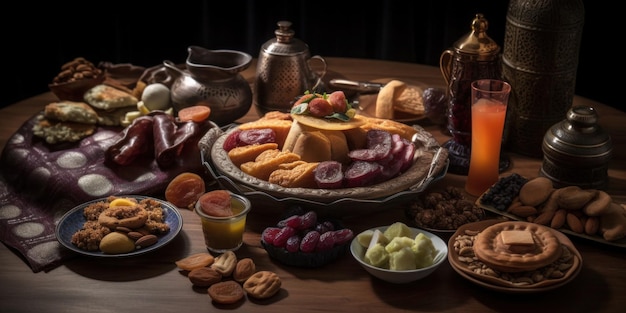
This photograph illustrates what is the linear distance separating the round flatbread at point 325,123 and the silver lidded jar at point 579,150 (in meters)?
0.53

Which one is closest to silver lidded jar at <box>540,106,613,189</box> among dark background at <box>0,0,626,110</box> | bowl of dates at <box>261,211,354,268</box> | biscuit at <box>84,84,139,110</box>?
bowl of dates at <box>261,211,354,268</box>

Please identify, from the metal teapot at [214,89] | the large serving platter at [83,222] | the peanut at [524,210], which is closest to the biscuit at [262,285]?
the large serving platter at [83,222]

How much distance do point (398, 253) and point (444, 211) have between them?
32 centimetres

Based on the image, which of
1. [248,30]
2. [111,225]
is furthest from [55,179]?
[248,30]

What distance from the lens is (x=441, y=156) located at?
2.28 m

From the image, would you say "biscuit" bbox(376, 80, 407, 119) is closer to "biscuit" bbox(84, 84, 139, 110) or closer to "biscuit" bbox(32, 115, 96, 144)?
"biscuit" bbox(84, 84, 139, 110)

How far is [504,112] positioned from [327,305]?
805 mm

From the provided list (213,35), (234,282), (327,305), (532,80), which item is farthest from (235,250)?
(213,35)

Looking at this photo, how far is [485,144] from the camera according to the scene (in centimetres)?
229

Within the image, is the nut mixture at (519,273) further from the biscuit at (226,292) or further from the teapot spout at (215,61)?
the teapot spout at (215,61)

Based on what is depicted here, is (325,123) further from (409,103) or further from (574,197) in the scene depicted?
(574,197)

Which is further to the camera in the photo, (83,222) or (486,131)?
(486,131)

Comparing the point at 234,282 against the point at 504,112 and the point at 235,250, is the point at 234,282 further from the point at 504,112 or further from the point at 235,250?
the point at 504,112

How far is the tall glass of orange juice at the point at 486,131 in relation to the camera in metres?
2.25
